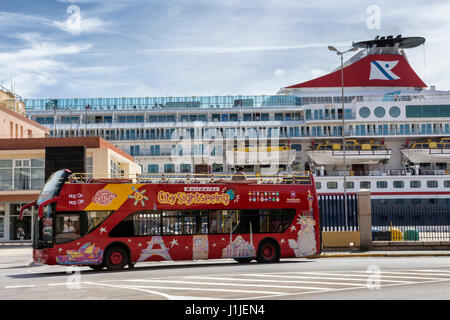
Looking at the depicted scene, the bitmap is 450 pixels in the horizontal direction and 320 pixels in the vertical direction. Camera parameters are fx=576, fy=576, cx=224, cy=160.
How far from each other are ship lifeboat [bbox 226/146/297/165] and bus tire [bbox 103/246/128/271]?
1978 inches

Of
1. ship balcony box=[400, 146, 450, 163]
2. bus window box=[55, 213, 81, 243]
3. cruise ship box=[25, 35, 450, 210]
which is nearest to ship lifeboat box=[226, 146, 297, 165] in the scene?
cruise ship box=[25, 35, 450, 210]

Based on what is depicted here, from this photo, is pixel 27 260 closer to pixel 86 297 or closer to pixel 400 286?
pixel 86 297

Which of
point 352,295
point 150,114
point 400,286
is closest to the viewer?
point 352,295

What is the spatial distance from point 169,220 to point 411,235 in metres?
14.5

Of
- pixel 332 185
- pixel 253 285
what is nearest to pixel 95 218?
pixel 253 285

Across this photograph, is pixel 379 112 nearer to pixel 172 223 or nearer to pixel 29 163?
pixel 29 163

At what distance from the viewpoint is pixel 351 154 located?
69.8 meters

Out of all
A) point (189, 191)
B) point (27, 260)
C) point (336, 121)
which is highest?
point (336, 121)

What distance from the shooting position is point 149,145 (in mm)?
73500

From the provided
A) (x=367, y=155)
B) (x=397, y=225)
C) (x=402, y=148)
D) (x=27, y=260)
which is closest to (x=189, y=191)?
(x=27, y=260)

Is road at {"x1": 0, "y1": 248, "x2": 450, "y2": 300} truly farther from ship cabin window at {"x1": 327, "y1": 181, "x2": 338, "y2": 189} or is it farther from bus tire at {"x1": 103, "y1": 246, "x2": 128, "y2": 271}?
ship cabin window at {"x1": 327, "y1": 181, "x2": 338, "y2": 189}

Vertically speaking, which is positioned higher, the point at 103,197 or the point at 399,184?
the point at 399,184

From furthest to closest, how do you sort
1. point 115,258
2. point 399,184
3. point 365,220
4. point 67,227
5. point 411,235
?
point 399,184
point 411,235
point 365,220
point 115,258
point 67,227

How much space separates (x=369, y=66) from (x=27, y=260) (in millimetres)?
59816
